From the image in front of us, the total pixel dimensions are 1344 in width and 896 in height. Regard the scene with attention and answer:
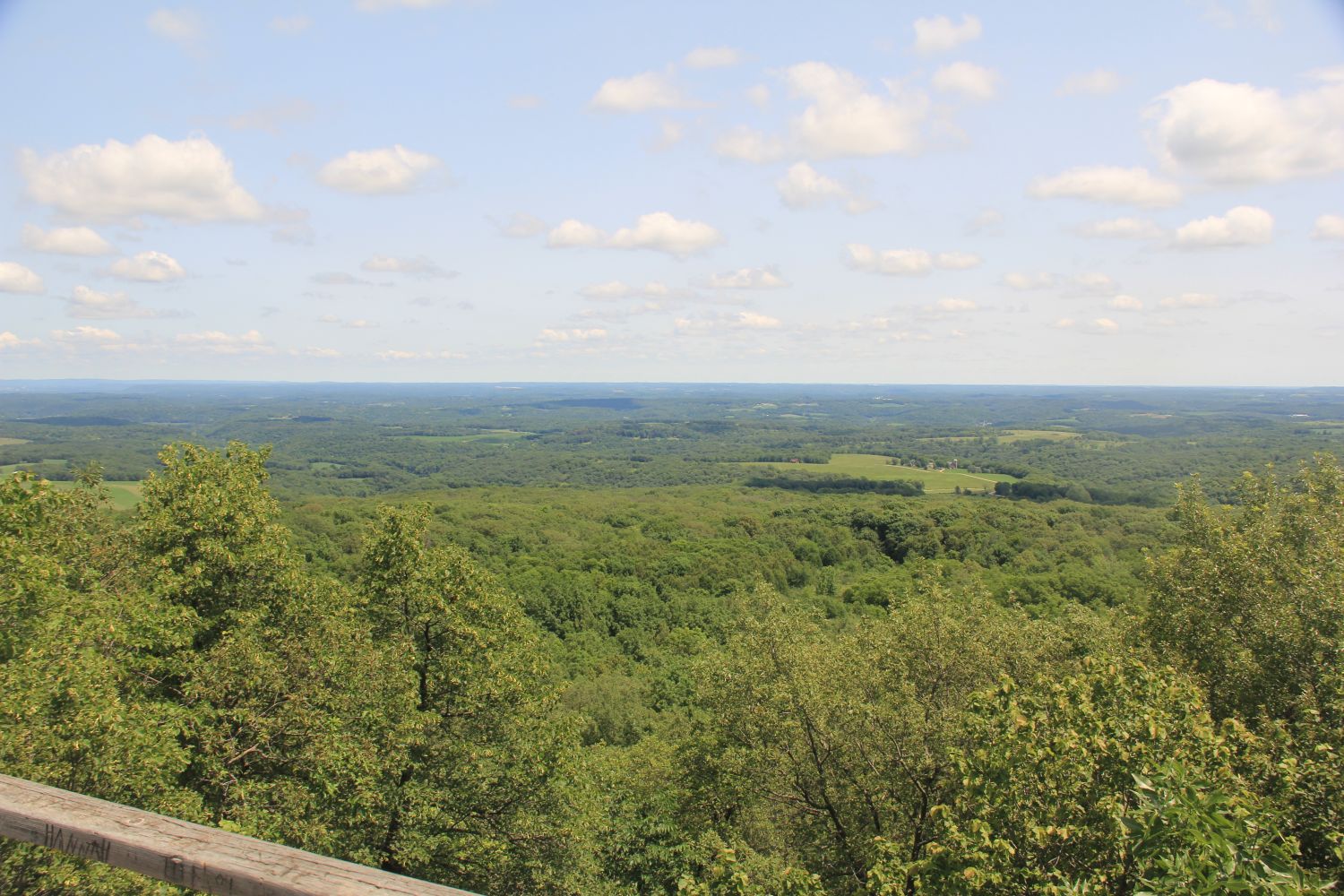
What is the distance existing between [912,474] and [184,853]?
594ft

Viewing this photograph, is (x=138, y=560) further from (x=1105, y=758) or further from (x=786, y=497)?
(x=786, y=497)

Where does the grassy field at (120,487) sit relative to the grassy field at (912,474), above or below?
above

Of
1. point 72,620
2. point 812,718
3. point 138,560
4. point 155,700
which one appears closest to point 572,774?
point 812,718

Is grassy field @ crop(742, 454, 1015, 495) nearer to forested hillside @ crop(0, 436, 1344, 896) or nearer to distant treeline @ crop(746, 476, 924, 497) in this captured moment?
distant treeline @ crop(746, 476, 924, 497)

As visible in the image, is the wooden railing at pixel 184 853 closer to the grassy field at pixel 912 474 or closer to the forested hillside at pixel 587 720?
the forested hillside at pixel 587 720

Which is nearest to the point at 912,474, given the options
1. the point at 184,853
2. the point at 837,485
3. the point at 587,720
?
the point at 837,485

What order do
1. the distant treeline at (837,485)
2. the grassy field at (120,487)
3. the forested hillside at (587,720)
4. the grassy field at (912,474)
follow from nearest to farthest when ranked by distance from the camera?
the forested hillside at (587,720)
the grassy field at (120,487)
the distant treeline at (837,485)
the grassy field at (912,474)

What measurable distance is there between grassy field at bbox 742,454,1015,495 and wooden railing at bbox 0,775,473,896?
496 feet

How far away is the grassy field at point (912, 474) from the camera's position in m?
154

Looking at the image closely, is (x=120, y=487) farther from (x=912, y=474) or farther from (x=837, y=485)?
(x=912, y=474)

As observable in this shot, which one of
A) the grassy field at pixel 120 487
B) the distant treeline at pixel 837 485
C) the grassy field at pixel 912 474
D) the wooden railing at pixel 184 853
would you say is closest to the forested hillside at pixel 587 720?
the wooden railing at pixel 184 853

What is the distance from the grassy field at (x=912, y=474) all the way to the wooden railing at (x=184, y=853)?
5953 inches

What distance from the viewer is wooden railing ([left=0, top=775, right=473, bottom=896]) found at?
10.3 ft

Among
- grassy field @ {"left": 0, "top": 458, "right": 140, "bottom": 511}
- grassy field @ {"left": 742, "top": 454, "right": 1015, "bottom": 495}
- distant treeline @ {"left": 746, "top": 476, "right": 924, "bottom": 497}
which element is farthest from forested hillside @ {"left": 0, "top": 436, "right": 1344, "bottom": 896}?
grassy field @ {"left": 742, "top": 454, "right": 1015, "bottom": 495}
